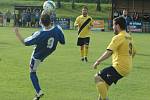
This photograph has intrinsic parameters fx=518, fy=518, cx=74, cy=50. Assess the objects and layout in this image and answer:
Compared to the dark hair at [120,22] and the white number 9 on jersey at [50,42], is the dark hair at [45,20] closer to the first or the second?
the white number 9 on jersey at [50,42]

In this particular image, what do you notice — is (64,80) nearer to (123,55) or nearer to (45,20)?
(45,20)

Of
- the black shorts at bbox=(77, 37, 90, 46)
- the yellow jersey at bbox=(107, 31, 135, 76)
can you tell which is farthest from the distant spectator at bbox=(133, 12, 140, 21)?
the yellow jersey at bbox=(107, 31, 135, 76)

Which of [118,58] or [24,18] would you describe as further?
[24,18]

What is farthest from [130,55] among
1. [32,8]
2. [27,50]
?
[32,8]

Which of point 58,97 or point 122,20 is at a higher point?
point 122,20

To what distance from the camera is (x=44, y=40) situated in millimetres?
12062

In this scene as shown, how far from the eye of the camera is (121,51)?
10.8m

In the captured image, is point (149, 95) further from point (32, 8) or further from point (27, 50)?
point (32, 8)

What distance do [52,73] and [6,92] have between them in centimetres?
412

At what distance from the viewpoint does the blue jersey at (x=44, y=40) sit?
39.3 ft

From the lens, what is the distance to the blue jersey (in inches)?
472

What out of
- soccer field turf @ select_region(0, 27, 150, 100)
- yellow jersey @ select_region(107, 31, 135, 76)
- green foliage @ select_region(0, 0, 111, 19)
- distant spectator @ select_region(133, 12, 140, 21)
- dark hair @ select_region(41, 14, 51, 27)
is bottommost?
green foliage @ select_region(0, 0, 111, 19)

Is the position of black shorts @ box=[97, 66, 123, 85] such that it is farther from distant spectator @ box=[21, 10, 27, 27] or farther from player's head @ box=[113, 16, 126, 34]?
distant spectator @ box=[21, 10, 27, 27]

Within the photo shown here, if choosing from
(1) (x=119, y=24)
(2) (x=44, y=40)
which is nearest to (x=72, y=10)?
(2) (x=44, y=40)
